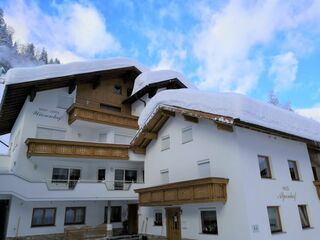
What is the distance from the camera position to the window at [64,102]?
20.8 m

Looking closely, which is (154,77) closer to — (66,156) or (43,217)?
(66,156)

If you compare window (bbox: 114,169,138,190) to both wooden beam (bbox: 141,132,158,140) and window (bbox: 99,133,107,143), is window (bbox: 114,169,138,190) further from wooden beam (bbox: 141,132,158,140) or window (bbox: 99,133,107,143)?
wooden beam (bbox: 141,132,158,140)

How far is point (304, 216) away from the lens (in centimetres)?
1395

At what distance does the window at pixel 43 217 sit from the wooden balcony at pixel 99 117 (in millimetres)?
6583

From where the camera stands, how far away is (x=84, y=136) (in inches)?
829

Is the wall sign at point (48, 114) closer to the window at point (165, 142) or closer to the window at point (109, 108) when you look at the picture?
the window at point (109, 108)

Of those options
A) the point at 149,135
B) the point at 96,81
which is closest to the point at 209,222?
the point at 149,135

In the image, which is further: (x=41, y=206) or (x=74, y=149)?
(x=74, y=149)

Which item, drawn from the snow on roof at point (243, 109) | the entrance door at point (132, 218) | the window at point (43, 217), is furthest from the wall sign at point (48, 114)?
the entrance door at point (132, 218)

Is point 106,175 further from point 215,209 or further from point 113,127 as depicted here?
point 215,209

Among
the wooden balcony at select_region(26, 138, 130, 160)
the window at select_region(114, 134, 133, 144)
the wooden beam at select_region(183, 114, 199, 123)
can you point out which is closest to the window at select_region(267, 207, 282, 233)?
the wooden beam at select_region(183, 114, 199, 123)

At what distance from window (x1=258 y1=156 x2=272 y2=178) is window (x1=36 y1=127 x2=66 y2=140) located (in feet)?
47.5

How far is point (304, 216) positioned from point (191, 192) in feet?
21.3

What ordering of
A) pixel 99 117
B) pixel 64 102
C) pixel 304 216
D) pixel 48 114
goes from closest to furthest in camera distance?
pixel 304 216, pixel 48 114, pixel 99 117, pixel 64 102
